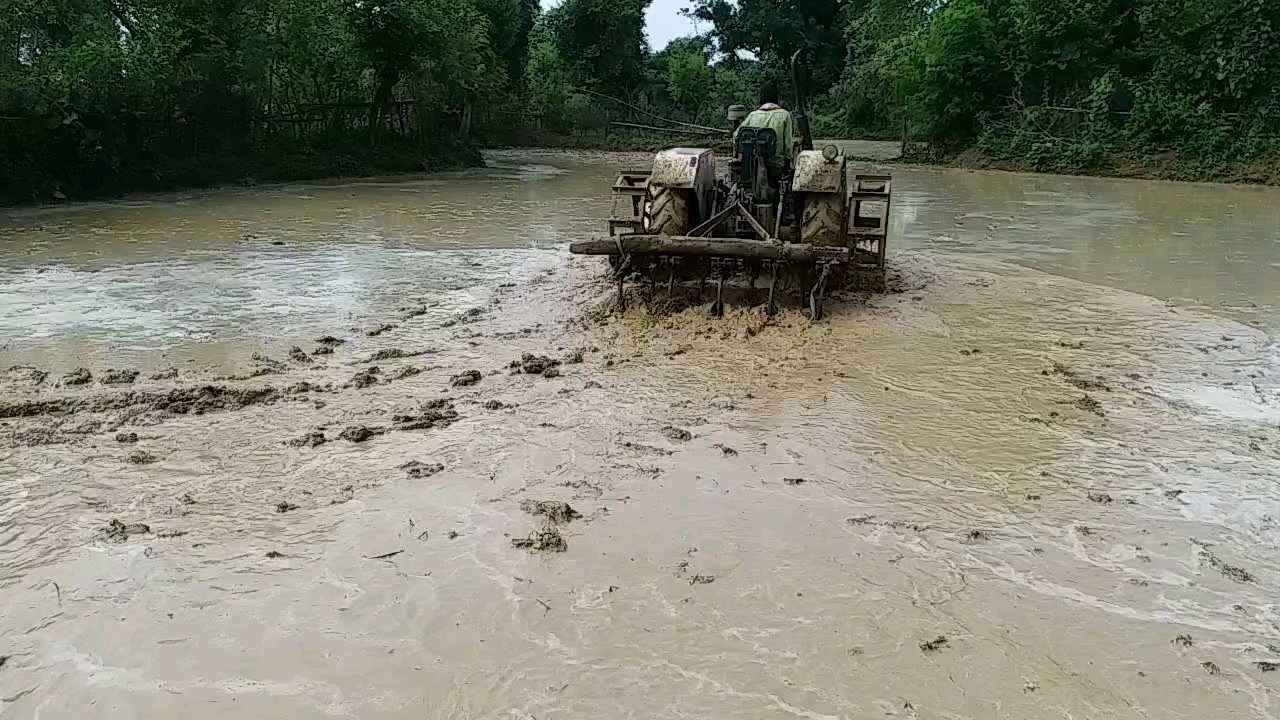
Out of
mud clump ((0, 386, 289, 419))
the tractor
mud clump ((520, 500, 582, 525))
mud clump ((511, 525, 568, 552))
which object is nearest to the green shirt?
the tractor

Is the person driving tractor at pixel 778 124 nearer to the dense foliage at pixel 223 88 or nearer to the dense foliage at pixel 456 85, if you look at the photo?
the dense foliage at pixel 456 85

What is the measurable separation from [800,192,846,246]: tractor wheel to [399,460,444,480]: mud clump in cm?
392

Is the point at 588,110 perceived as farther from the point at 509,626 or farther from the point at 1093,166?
the point at 509,626

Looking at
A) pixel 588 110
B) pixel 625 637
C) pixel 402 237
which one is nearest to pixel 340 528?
pixel 625 637

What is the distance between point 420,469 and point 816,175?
4343 mm

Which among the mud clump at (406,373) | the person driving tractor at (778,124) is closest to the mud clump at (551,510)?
the mud clump at (406,373)

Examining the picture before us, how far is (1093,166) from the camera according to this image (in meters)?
25.1

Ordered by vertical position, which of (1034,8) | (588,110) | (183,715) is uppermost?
(1034,8)

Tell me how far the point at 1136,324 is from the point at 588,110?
30.7 m

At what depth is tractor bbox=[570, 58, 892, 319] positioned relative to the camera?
7.49 meters

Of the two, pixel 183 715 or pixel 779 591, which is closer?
pixel 183 715

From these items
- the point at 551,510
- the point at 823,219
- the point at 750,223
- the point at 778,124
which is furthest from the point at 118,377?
the point at 778,124

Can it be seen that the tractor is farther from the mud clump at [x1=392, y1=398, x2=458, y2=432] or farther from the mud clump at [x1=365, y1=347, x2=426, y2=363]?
the mud clump at [x1=392, y1=398, x2=458, y2=432]

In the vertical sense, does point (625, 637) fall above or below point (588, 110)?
below
